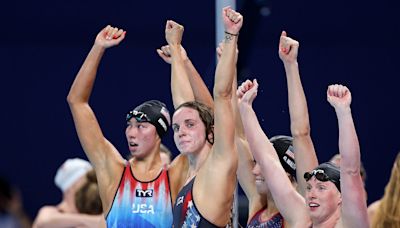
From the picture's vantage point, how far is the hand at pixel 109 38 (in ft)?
20.7

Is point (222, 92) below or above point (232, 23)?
below

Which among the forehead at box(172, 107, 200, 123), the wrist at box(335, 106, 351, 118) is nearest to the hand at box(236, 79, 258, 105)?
the forehead at box(172, 107, 200, 123)

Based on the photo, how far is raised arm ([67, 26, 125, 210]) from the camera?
247 inches

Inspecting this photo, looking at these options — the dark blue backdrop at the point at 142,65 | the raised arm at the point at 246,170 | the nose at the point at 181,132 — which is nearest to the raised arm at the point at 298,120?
the raised arm at the point at 246,170

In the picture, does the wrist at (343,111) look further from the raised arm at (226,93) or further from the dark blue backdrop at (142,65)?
the dark blue backdrop at (142,65)

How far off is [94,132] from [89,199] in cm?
131

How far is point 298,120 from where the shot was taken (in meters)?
5.82

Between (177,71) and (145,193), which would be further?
(177,71)

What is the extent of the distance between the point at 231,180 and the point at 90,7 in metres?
4.25

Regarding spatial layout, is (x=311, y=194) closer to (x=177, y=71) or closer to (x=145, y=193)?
(x=145, y=193)

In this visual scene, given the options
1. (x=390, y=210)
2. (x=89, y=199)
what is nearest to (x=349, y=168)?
(x=390, y=210)

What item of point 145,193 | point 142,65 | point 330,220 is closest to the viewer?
point 330,220

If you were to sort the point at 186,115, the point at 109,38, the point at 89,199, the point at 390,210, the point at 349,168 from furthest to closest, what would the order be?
the point at 89,199, the point at 109,38, the point at 186,115, the point at 349,168, the point at 390,210

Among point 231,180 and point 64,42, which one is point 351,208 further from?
point 64,42
